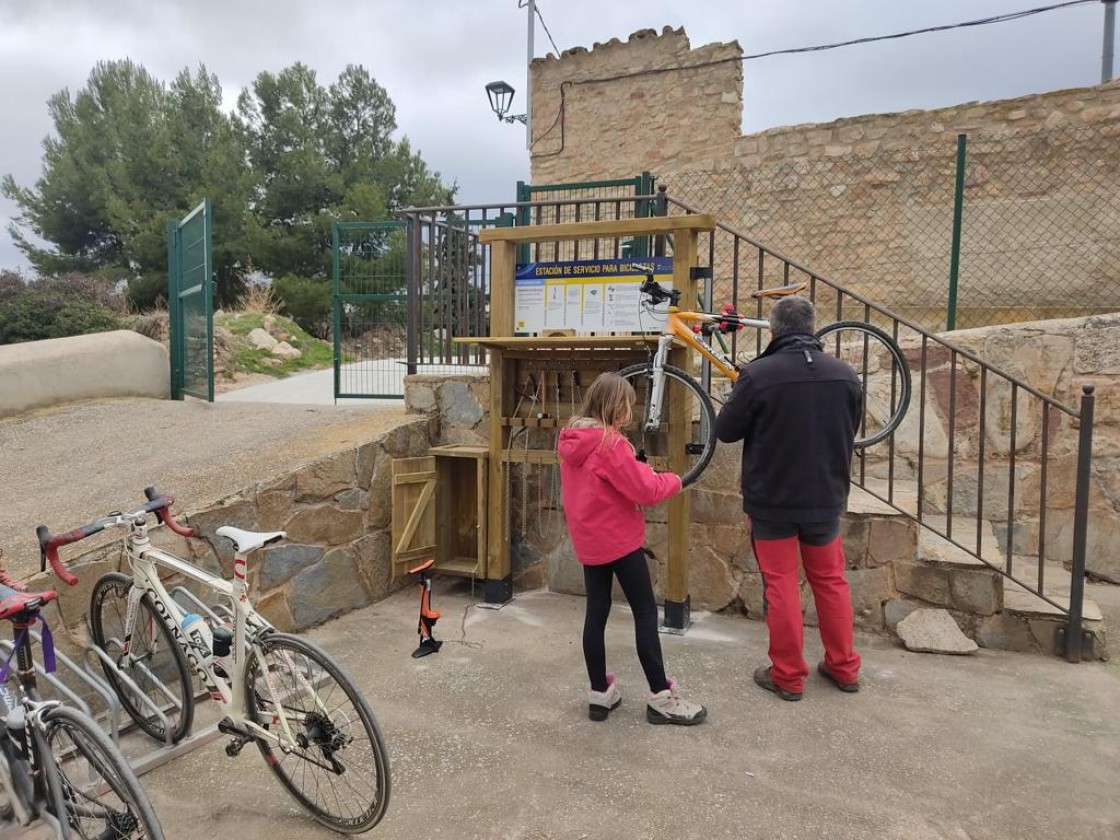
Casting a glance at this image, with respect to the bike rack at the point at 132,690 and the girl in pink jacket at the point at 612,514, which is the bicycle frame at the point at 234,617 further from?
the girl in pink jacket at the point at 612,514

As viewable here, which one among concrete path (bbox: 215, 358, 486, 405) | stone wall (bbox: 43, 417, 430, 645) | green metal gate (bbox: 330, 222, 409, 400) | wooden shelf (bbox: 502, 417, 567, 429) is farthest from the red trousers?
green metal gate (bbox: 330, 222, 409, 400)

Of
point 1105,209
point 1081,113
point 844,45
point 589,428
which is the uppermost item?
point 844,45

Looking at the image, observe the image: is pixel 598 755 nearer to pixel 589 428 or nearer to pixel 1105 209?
pixel 589 428

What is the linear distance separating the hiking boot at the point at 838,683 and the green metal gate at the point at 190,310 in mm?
5200

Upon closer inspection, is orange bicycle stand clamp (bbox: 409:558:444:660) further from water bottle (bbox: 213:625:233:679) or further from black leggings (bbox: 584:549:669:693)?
water bottle (bbox: 213:625:233:679)

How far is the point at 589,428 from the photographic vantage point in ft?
10.0

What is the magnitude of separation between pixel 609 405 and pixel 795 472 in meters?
0.92

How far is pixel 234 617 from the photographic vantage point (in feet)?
8.50

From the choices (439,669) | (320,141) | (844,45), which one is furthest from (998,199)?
(320,141)

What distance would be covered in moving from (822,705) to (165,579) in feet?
9.90

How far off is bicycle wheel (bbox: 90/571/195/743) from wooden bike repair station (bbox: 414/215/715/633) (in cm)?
204

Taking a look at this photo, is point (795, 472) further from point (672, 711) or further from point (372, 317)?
point (372, 317)

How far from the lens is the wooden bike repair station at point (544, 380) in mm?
4211

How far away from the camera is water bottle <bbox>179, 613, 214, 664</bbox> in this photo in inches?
106
